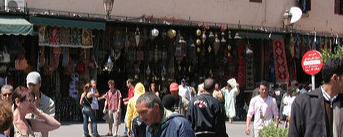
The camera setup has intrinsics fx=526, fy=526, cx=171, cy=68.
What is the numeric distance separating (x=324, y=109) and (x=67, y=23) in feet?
40.9

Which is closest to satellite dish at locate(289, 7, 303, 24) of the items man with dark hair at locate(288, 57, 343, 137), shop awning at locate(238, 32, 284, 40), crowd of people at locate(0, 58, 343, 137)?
shop awning at locate(238, 32, 284, 40)

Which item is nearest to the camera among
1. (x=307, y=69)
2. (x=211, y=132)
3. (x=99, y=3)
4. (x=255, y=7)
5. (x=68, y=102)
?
(x=211, y=132)

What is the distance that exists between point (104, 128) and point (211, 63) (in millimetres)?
5823

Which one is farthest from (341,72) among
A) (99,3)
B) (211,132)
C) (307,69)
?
(99,3)

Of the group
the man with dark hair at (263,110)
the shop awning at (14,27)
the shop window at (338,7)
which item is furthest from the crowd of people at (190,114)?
the shop window at (338,7)

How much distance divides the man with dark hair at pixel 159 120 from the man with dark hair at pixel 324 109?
1057 mm

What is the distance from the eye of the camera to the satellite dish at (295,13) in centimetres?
2299

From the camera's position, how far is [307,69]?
1227cm

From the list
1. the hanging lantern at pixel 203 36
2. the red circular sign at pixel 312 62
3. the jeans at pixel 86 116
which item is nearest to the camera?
the red circular sign at pixel 312 62

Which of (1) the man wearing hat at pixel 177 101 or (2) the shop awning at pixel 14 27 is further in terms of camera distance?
(2) the shop awning at pixel 14 27

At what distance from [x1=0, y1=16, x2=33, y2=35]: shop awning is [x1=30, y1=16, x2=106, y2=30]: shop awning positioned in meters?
0.41

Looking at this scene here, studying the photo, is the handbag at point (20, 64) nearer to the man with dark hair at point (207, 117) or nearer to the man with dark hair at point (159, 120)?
the man with dark hair at point (207, 117)

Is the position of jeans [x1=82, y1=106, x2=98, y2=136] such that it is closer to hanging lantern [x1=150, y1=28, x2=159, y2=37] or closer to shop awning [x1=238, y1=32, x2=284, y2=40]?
hanging lantern [x1=150, y1=28, x2=159, y2=37]

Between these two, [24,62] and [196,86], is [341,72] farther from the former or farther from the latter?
[196,86]
